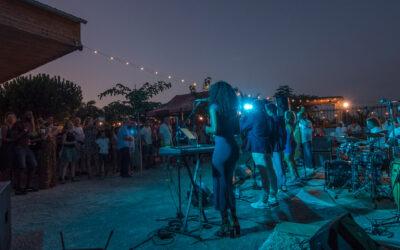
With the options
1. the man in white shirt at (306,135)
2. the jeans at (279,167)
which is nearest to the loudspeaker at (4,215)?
the jeans at (279,167)

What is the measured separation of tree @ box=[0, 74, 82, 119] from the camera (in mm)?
34031

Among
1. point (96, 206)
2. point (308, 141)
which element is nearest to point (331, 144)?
point (308, 141)

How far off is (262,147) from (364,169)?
8.03 feet

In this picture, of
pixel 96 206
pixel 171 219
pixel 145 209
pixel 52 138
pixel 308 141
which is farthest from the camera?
pixel 308 141

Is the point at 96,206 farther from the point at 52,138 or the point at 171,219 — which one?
the point at 52,138

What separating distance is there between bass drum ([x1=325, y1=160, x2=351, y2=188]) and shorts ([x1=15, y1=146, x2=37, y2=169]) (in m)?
7.16

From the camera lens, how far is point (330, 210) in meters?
5.82

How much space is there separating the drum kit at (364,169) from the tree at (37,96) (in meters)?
33.6

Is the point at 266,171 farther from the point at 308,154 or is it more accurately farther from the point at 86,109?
the point at 86,109

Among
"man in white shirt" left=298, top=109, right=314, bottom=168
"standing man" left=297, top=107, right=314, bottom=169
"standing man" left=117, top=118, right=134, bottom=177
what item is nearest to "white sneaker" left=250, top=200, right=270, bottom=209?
"standing man" left=297, top=107, right=314, bottom=169

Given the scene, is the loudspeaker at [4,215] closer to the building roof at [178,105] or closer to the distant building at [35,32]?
the distant building at [35,32]

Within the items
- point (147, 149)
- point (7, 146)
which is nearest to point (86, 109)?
point (147, 149)

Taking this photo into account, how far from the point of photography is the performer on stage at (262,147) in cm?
605

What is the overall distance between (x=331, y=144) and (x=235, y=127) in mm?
7296
